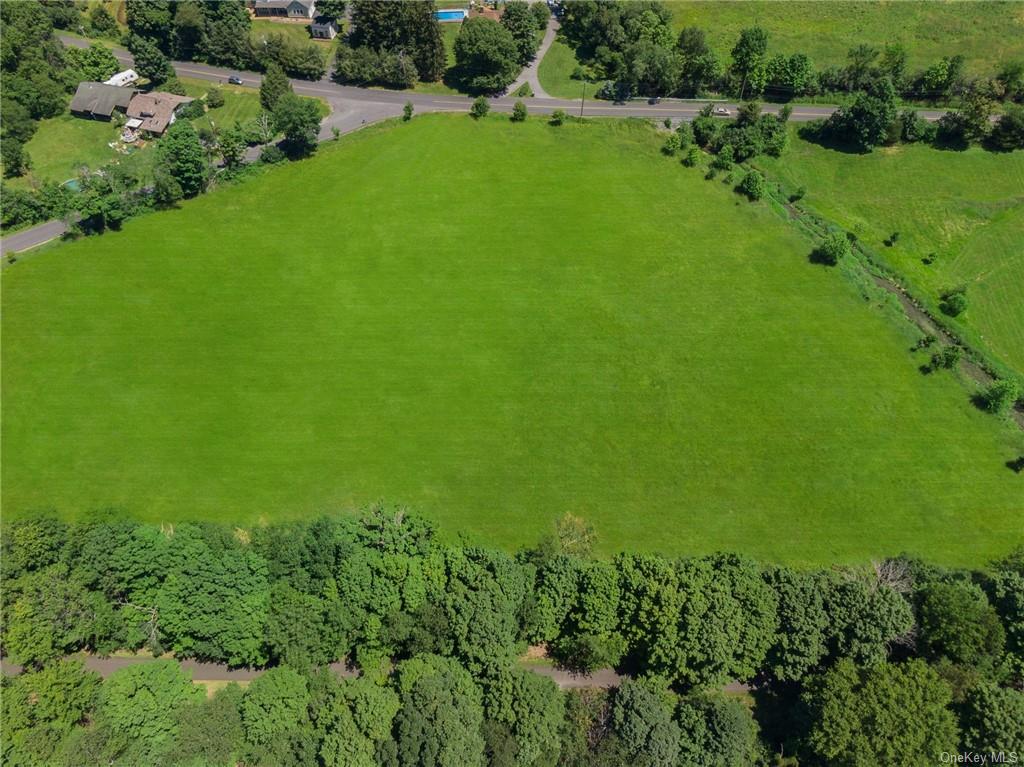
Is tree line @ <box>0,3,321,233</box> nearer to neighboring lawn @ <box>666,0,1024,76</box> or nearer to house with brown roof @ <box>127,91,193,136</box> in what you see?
house with brown roof @ <box>127,91,193,136</box>

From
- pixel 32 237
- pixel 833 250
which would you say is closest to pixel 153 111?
pixel 32 237

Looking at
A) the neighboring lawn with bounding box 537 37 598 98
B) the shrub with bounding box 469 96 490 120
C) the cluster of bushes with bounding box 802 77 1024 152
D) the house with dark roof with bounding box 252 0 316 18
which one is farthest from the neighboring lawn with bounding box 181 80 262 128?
the cluster of bushes with bounding box 802 77 1024 152

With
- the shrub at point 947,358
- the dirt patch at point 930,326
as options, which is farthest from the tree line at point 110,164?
the shrub at point 947,358

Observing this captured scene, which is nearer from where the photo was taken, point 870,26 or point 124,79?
point 124,79

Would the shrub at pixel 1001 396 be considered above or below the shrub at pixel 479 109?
below

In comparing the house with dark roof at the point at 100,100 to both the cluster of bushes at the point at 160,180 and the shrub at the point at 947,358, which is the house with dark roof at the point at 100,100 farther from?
the shrub at the point at 947,358

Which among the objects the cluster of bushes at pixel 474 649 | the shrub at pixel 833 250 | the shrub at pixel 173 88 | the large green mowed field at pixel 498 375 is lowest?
the cluster of bushes at pixel 474 649

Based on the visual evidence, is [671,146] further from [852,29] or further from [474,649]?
[474,649]
